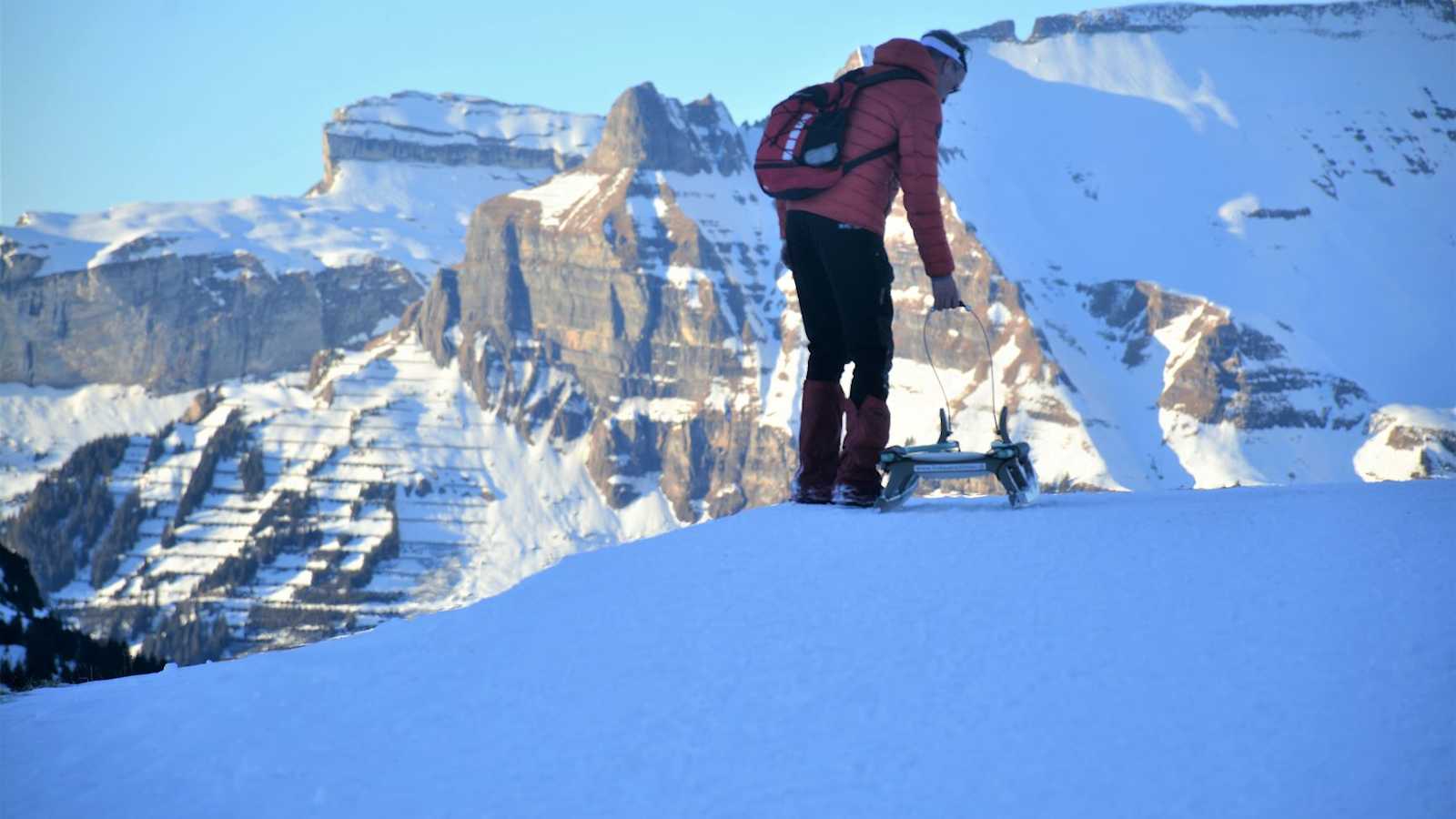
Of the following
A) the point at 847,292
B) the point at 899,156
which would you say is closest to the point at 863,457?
the point at 847,292

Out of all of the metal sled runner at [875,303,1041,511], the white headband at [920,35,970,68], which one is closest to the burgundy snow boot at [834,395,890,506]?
the metal sled runner at [875,303,1041,511]

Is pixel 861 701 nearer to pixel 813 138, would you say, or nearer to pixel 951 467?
pixel 951 467

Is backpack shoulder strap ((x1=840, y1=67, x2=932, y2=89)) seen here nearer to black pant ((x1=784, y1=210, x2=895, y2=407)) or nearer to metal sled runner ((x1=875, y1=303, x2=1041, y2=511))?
black pant ((x1=784, y1=210, x2=895, y2=407))

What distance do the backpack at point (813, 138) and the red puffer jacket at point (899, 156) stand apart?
0.04 meters

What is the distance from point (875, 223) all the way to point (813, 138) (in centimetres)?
64

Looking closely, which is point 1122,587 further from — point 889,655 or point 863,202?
point 863,202

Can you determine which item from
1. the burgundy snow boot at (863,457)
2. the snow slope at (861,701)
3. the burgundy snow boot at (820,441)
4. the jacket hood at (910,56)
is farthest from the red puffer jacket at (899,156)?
the snow slope at (861,701)

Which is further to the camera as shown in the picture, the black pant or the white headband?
the white headband

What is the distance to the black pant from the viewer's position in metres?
11.0

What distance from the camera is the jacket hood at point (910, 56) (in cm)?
1105

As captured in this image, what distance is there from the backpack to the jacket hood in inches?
1.7

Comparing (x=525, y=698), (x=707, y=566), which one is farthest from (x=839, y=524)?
(x=525, y=698)

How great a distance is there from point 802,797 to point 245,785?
1786 mm

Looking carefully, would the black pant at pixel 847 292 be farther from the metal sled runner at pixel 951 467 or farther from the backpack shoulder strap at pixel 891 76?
the backpack shoulder strap at pixel 891 76
